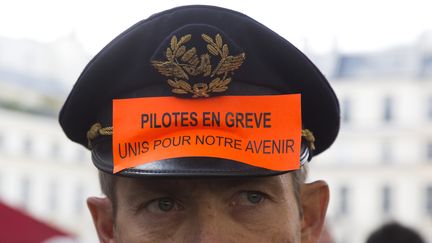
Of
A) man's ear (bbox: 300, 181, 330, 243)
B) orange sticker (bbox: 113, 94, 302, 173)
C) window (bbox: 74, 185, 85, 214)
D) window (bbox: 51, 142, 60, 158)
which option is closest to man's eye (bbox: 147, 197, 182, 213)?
orange sticker (bbox: 113, 94, 302, 173)

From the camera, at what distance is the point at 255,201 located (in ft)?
7.41

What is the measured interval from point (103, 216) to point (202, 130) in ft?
1.65

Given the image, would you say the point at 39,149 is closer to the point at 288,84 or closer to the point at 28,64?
the point at 28,64

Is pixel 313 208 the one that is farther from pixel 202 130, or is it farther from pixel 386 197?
pixel 386 197

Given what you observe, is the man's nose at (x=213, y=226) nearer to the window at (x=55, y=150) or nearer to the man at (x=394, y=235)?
the man at (x=394, y=235)

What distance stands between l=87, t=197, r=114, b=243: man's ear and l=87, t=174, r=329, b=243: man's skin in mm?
157

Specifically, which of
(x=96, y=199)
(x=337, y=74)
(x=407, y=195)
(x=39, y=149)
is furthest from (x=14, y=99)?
(x=96, y=199)

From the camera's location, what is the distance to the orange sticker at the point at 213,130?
2201mm

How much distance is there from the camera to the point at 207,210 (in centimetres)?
220

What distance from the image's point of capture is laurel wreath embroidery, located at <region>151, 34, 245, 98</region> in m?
2.28

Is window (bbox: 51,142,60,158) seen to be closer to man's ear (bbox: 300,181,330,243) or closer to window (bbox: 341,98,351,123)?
window (bbox: 341,98,351,123)

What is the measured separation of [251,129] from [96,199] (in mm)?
560

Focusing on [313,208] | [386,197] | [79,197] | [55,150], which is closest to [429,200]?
[386,197]

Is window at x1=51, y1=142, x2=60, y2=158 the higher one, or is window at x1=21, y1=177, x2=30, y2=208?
window at x1=51, y1=142, x2=60, y2=158
